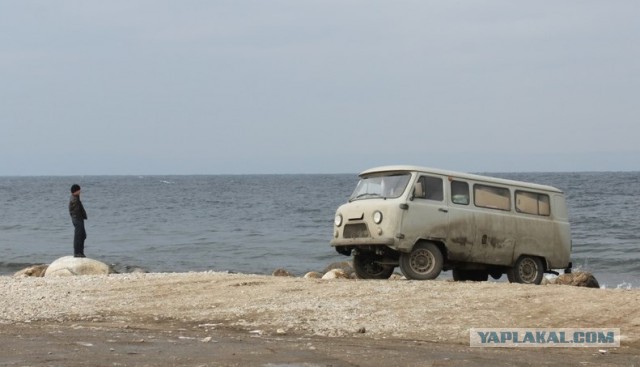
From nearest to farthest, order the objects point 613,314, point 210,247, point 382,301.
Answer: point 613,314
point 382,301
point 210,247

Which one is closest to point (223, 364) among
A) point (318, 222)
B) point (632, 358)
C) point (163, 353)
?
point (163, 353)

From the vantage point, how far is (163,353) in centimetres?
1062

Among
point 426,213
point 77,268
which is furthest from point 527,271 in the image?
point 77,268

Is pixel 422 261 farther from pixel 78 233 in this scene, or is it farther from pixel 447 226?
pixel 78 233

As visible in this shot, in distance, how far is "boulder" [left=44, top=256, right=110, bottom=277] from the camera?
20.8 m

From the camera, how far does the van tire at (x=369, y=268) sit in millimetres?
18031

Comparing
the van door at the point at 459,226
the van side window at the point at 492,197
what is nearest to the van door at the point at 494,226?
the van side window at the point at 492,197

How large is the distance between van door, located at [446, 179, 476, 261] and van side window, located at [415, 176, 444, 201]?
0.18m

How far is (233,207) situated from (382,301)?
2221 inches

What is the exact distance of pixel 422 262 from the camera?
669 inches

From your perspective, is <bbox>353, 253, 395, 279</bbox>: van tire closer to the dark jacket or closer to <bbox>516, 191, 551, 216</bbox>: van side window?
<bbox>516, 191, 551, 216</bbox>: van side window

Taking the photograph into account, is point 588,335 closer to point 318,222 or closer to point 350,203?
point 350,203

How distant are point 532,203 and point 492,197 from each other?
861 mm

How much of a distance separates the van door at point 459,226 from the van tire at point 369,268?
1.42m
